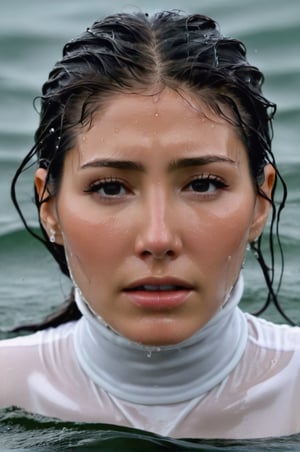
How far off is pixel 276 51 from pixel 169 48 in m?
4.56

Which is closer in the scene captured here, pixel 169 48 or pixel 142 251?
pixel 142 251

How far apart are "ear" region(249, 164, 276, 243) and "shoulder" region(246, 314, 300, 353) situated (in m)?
0.32

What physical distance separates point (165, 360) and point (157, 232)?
0.53 metres

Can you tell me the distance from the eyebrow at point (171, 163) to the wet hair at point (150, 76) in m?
0.11

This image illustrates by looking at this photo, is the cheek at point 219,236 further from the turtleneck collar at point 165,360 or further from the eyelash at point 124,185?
the turtleneck collar at point 165,360

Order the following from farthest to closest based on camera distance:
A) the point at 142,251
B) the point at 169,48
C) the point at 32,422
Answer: the point at 32,422 → the point at 169,48 → the point at 142,251

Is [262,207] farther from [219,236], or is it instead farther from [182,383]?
[182,383]

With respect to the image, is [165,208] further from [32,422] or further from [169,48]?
[32,422]

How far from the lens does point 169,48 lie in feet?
11.1

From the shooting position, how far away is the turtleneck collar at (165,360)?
3.56m

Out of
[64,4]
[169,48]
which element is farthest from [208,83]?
[64,4]

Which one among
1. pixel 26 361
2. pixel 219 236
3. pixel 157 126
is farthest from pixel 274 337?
pixel 157 126

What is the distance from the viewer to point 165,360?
3.57 metres

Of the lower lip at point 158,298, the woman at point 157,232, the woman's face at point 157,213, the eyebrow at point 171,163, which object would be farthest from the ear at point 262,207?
the lower lip at point 158,298
